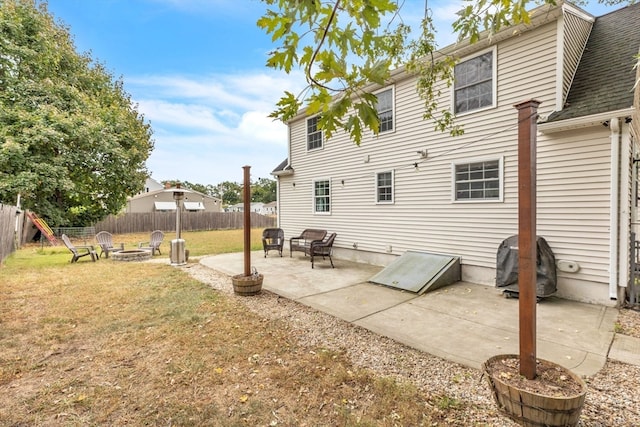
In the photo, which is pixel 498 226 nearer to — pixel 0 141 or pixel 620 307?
pixel 620 307

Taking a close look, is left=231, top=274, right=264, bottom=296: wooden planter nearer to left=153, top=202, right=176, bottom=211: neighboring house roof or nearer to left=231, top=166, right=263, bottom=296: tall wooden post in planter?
A: left=231, top=166, right=263, bottom=296: tall wooden post in planter

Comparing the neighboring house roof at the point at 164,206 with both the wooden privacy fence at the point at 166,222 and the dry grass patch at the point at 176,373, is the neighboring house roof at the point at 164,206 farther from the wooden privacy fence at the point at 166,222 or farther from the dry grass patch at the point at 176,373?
the dry grass patch at the point at 176,373

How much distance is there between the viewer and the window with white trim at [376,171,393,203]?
799 centimetres

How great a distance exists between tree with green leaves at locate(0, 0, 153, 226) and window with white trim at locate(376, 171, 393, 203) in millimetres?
14631

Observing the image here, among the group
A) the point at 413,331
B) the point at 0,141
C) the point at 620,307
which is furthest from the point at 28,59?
the point at 620,307

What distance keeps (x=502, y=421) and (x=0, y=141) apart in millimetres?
18567

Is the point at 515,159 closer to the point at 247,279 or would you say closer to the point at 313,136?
the point at 247,279

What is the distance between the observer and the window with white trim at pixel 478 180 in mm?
5961

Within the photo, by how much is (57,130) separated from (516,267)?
60.3 ft

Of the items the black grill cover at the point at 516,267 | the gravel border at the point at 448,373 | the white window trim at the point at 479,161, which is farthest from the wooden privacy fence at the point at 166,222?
the black grill cover at the point at 516,267

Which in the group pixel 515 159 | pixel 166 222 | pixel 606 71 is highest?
pixel 606 71

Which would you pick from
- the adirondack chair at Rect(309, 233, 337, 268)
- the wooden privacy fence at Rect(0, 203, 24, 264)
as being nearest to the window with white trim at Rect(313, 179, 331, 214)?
the adirondack chair at Rect(309, 233, 337, 268)

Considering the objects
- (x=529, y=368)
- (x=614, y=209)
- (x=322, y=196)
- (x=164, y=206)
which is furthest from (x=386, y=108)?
(x=164, y=206)

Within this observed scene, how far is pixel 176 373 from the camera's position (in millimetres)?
2973
